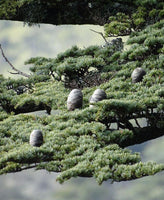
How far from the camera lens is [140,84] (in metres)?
7.41

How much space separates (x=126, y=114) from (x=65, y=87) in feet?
9.46

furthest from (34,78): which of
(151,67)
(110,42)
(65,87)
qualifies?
(151,67)

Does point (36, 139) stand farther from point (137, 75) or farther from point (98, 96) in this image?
point (137, 75)

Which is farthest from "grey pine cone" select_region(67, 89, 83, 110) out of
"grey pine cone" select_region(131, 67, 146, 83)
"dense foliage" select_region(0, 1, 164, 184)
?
"grey pine cone" select_region(131, 67, 146, 83)

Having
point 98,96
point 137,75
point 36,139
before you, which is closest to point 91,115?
point 98,96

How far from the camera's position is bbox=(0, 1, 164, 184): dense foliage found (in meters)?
5.11

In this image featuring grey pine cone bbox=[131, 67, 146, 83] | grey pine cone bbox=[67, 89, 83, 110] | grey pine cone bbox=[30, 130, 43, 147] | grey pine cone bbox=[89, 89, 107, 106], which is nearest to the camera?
grey pine cone bbox=[30, 130, 43, 147]

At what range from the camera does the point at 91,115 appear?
622cm

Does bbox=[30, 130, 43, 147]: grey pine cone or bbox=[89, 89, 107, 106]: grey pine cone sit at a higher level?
bbox=[89, 89, 107, 106]: grey pine cone

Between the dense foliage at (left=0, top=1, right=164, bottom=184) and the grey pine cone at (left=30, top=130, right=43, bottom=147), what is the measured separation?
8 cm

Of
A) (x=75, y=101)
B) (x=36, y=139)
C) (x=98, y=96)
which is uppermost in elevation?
(x=98, y=96)

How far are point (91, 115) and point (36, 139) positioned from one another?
41.3 inches

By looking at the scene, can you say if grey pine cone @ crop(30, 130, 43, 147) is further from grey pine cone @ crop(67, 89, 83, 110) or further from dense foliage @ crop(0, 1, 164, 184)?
grey pine cone @ crop(67, 89, 83, 110)

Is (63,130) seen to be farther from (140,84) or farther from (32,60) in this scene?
(32,60)
